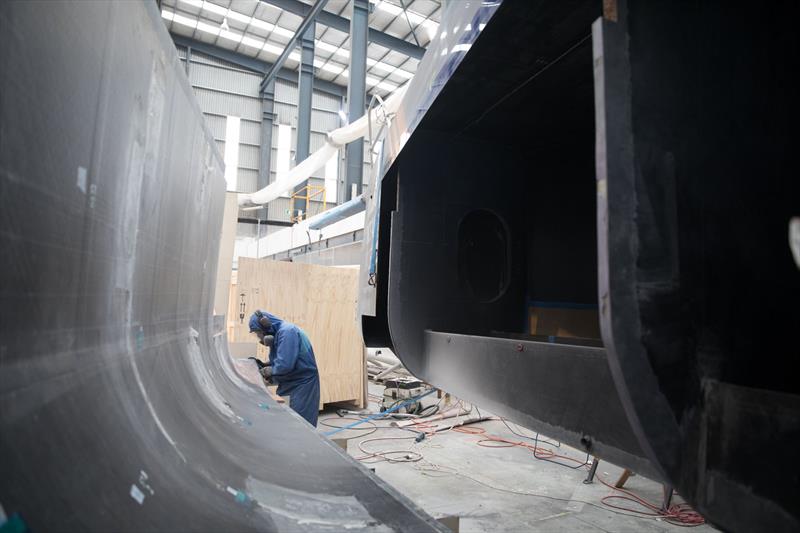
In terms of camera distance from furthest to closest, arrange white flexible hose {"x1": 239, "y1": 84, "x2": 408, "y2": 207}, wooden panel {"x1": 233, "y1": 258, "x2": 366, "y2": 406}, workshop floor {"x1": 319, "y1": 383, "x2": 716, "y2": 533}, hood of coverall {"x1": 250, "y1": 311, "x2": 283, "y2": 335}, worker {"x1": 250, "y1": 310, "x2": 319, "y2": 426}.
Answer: white flexible hose {"x1": 239, "y1": 84, "x2": 408, "y2": 207} → wooden panel {"x1": 233, "y1": 258, "x2": 366, "y2": 406} → hood of coverall {"x1": 250, "y1": 311, "x2": 283, "y2": 335} → worker {"x1": 250, "y1": 310, "x2": 319, "y2": 426} → workshop floor {"x1": 319, "y1": 383, "x2": 716, "y2": 533}

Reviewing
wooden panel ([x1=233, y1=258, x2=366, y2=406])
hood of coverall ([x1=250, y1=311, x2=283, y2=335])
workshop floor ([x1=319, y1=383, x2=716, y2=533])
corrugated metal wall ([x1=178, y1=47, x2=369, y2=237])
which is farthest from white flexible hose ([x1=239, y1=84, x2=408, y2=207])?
corrugated metal wall ([x1=178, y1=47, x2=369, y2=237])

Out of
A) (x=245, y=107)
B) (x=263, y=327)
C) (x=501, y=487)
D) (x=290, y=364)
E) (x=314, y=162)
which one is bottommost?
(x=501, y=487)

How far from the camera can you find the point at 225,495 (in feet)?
4.36

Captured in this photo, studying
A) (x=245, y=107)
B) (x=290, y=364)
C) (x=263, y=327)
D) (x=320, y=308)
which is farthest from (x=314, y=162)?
(x=245, y=107)

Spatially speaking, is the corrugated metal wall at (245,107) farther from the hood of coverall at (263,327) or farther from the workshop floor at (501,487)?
the workshop floor at (501,487)

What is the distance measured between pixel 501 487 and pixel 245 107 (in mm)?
19657

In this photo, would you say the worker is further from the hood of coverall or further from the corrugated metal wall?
the corrugated metal wall

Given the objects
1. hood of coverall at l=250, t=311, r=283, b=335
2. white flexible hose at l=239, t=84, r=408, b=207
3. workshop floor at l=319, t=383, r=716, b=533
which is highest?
white flexible hose at l=239, t=84, r=408, b=207

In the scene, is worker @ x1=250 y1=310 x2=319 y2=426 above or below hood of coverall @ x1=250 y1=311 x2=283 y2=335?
below

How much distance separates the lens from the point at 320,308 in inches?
272

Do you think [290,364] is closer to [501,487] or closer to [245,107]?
[501,487]

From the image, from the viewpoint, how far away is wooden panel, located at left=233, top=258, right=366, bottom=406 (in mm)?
6562

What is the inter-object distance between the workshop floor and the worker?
0.78 metres

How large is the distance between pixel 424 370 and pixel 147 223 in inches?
66.9
